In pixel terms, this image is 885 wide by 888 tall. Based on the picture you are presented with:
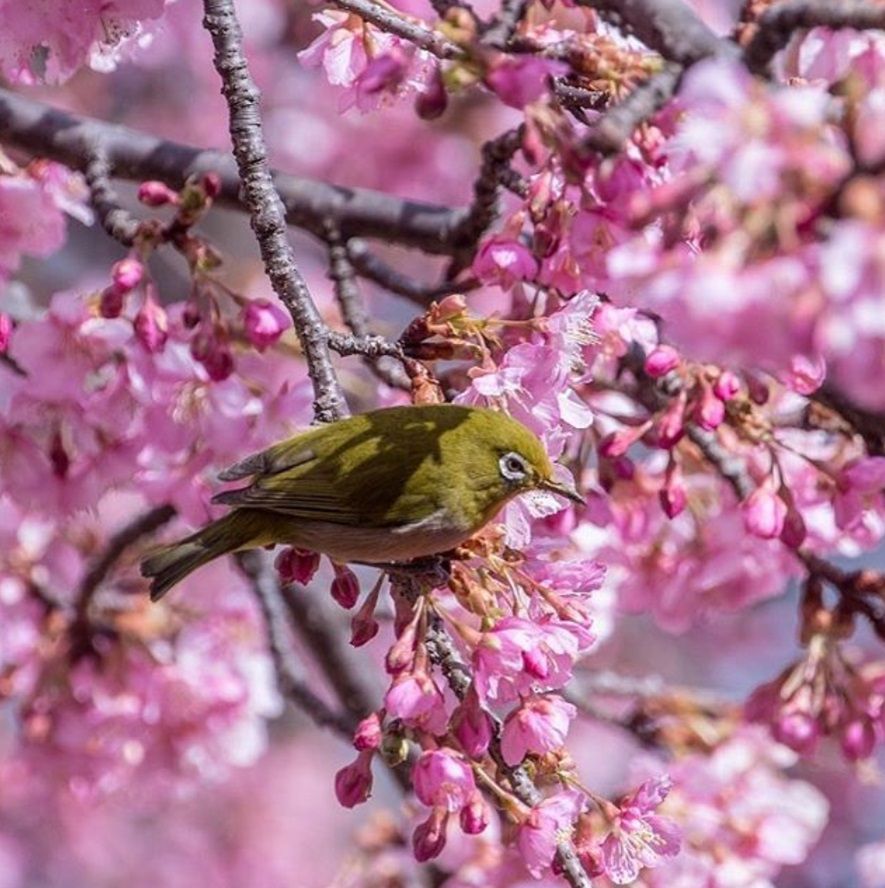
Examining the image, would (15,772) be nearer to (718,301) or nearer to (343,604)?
(343,604)

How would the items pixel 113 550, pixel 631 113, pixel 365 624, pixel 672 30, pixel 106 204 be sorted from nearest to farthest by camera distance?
pixel 631 113
pixel 672 30
pixel 365 624
pixel 106 204
pixel 113 550

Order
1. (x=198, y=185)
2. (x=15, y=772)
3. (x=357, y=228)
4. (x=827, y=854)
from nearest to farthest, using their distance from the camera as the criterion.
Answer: (x=198, y=185) → (x=357, y=228) → (x=15, y=772) → (x=827, y=854)

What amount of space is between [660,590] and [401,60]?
1866 mm

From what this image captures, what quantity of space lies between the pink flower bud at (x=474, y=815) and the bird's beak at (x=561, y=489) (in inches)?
18.7

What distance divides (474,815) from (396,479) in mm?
494

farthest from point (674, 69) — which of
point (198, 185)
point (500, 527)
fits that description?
point (198, 185)

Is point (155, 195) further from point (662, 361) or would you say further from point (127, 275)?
point (662, 361)

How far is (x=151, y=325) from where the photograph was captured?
8.76 ft

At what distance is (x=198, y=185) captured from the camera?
264 cm

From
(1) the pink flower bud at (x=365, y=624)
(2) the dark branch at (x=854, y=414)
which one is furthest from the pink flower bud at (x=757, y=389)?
(1) the pink flower bud at (x=365, y=624)

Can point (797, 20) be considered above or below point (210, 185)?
above

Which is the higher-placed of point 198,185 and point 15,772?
point 198,185

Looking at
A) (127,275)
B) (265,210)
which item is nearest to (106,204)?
(127,275)

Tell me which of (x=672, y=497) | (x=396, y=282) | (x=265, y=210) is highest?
(x=265, y=210)
